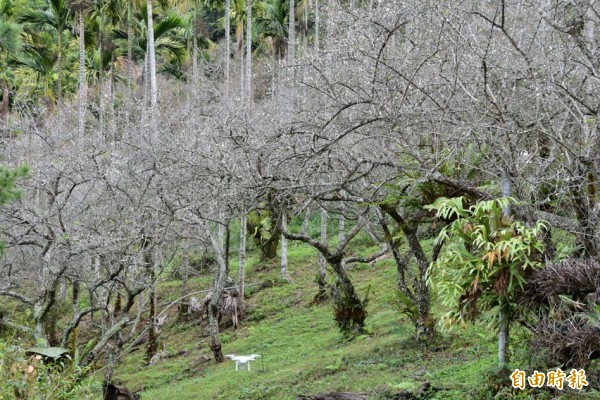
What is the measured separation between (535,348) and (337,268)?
5354mm

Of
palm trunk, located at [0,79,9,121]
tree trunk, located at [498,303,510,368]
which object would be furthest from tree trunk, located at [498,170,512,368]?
palm trunk, located at [0,79,9,121]

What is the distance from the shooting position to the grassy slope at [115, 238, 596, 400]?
8781 millimetres

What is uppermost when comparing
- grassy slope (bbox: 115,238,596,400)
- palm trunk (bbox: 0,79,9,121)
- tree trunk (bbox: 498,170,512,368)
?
palm trunk (bbox: 0,79,9,121)

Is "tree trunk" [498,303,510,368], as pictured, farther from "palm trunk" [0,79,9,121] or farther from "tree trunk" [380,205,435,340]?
"palm trunk" [0,79,9,121]

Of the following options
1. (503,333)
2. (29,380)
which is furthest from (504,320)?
(29,380)

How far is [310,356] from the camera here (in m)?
12.3

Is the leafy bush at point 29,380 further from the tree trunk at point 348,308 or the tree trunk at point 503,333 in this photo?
the tree trunk at point 348,308

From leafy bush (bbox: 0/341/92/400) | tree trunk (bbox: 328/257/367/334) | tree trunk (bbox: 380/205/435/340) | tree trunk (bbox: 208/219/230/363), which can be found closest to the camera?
leafy bush (bbox: 0/341/92/400)

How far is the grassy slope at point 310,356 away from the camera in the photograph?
28.8 ft

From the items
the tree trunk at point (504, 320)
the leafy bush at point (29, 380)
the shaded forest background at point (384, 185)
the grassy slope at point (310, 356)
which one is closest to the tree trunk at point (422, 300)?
the shaded forest background at point (384, 185)

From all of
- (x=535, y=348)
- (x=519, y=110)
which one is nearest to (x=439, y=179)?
(x=519, y=110)

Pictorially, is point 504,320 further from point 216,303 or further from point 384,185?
point 216,303

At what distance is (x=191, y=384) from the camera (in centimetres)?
1246

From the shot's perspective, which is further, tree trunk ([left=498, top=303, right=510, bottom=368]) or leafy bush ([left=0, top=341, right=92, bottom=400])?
leafy bush ([left=0, top=341, right=92, bottom=400])
